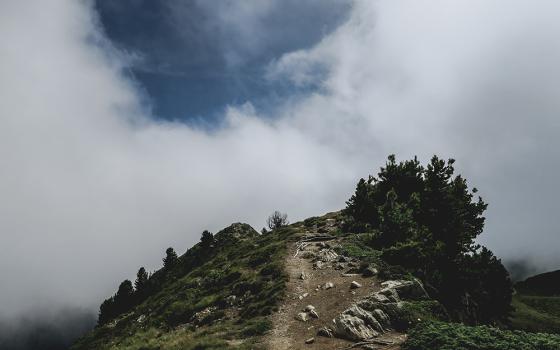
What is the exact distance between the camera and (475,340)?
14844 mm

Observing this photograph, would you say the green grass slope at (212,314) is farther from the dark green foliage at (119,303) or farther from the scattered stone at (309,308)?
the dark green foliage at (119,303)

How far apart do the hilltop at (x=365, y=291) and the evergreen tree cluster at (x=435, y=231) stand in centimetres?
11

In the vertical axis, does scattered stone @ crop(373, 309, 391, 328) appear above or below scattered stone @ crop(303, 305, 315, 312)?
below

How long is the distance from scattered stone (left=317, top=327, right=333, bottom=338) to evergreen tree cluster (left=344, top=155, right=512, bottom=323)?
9.57 metres

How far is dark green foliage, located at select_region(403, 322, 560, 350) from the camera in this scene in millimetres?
14312

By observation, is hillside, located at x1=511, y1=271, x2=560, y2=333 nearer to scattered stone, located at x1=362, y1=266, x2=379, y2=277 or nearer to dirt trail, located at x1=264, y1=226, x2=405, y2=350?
scattered stone, located at x1=362, y1=266, x2=379, y2=277

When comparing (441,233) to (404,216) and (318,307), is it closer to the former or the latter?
(404,216)

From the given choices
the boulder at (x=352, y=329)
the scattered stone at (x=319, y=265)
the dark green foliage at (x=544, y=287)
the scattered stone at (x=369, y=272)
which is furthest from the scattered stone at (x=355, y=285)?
the dark green foliage at (x=544, y=287)

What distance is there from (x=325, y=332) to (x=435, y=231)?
21194 mm

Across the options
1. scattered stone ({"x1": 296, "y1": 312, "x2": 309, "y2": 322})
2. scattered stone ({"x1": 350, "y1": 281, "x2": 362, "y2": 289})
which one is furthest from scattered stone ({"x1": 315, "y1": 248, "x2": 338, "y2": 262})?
scattered stone ({"x1": 296, "y1": 312, "x2": 309, "y2": 322})

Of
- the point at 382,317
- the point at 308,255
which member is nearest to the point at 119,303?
the point at 308,255

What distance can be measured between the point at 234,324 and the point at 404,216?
16604mm

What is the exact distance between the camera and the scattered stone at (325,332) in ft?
63.4

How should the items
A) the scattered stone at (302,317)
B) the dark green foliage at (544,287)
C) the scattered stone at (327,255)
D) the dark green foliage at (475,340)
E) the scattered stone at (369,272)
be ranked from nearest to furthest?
1. the dark green foliage at (475,340)
2. the scattered stone at (302,317)
3. the scattered stone at (369,272)
4. the scattered stone at (327,255)
5. the dark green foliage at (544,287)
